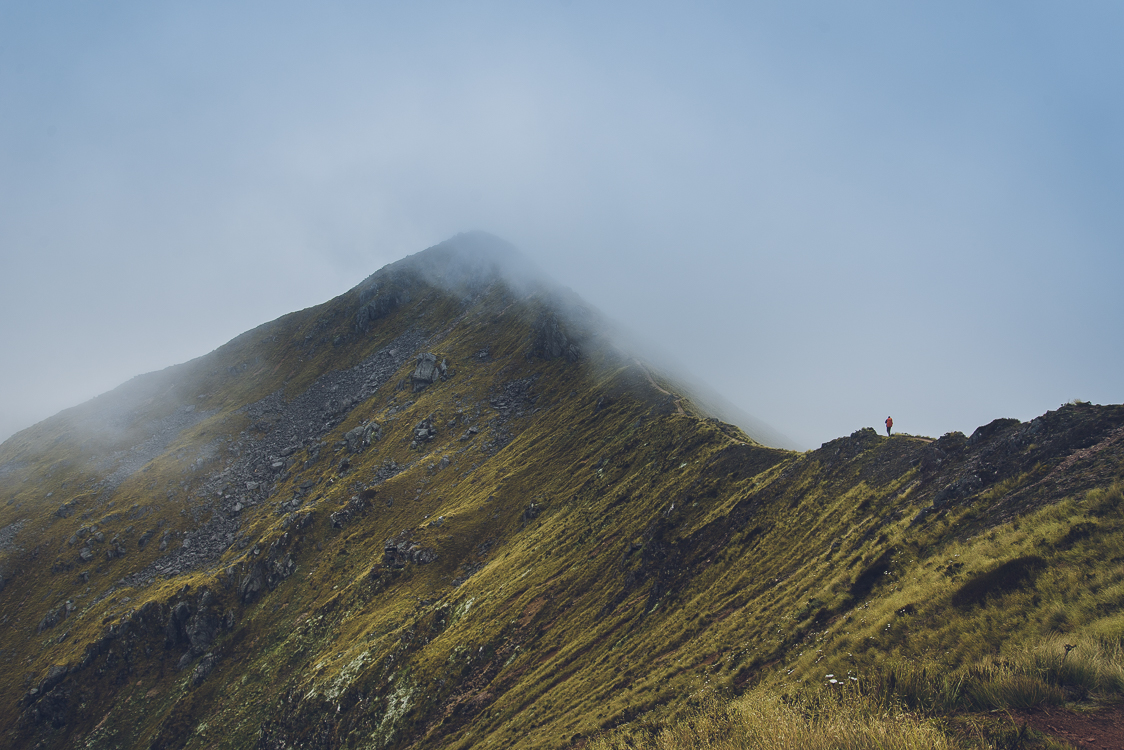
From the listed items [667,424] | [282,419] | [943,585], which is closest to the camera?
[943,585]

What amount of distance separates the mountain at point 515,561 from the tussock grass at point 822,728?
2164 mm

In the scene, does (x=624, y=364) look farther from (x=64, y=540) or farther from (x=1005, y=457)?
(x=64, y=540)

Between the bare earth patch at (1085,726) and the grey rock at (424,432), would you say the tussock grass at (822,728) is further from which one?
the grey rock at (424,432)

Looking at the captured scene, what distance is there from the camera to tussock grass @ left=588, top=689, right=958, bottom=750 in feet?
35.7

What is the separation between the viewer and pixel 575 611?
62250 mm

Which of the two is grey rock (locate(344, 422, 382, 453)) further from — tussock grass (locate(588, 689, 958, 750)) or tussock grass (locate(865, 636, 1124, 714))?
tussock grass (locate(865, 636, 1124, 714))

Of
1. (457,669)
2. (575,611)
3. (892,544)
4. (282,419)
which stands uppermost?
(282,419)

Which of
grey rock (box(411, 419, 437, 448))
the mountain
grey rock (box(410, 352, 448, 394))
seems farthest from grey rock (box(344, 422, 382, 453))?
grey rock (box(410, 352, 448, 394))

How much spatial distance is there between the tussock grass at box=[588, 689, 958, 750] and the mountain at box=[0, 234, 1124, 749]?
2164 mm

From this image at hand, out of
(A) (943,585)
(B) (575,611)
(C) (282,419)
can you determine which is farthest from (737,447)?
(C) (282,419)

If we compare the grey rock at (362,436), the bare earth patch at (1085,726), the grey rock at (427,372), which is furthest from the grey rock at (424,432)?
the bare earth patch at (1085,726)

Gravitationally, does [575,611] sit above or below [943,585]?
below

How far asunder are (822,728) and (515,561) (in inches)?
3005

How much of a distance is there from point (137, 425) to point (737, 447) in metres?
242
